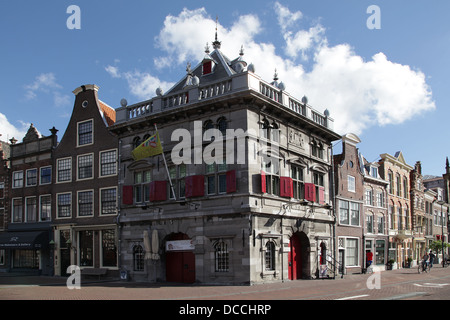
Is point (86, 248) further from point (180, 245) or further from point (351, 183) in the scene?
point (351, 183)

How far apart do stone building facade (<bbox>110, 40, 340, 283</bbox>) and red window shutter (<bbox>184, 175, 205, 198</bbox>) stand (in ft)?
0.19

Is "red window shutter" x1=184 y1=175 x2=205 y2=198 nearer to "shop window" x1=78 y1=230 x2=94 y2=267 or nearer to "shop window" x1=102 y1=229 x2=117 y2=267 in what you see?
"shop window" x1=102 y1=229 x2=117 y2=267

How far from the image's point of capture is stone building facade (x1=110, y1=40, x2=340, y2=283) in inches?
950

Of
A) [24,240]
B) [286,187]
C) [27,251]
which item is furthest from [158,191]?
[27,251]

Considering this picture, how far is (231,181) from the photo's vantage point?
78.9 ft

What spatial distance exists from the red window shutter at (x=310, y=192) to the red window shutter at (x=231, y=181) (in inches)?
256

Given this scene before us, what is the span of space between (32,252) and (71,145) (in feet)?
30.7

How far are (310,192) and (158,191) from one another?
9.44 metres

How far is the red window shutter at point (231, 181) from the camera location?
2395 cm

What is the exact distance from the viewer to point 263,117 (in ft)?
84.4

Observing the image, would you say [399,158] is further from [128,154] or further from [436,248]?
[128,154]

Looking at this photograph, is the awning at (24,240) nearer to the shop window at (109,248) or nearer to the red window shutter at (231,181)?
the shop window at (109,248)
